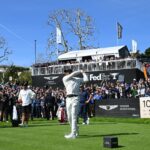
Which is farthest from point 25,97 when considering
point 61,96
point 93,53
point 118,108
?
point 93,53

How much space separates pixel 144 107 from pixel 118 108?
2.36 meters

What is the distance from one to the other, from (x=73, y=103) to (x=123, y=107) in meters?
15.2

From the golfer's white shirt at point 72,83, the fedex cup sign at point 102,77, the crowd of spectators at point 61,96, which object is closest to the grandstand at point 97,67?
the fedex cup sign at point 102,77

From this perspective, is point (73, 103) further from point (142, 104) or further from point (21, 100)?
point (142, 104)

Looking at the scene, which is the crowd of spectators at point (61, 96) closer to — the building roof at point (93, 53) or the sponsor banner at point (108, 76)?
the sponsor banner at point (108, 76)

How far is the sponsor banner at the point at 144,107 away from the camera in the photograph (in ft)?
83.1

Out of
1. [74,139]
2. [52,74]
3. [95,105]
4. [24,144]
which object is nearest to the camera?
[24,144]

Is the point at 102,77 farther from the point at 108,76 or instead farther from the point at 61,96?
the point at 61,96

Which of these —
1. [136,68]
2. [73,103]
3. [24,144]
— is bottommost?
[24,144]

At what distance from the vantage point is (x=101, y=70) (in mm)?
50031

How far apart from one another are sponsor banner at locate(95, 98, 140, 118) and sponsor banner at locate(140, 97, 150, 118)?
37cm

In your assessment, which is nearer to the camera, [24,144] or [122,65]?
[24,144]

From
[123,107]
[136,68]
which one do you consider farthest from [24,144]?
[136,68]

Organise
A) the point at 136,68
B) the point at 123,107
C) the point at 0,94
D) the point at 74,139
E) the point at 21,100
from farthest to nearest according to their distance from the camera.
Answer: the point at 136,68, the point at 123,107, the point at 0,94, the point at 21,100, the point at 74,139
